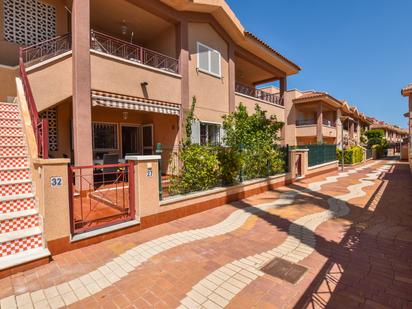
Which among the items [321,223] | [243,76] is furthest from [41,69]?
[243,76]

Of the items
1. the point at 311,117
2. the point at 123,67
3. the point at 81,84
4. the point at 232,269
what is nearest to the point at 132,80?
the point at 123,67

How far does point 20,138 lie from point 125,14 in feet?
26.9

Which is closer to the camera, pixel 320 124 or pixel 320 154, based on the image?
pixel 320 154

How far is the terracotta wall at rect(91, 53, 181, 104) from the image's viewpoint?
9.06 metres

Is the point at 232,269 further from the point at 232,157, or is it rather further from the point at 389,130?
the point at 389,130

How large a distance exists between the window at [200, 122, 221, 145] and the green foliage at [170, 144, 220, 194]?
556cm

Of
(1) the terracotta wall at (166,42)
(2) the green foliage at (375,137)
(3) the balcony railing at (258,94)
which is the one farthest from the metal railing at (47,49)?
(2) the green foliage at (375,137)

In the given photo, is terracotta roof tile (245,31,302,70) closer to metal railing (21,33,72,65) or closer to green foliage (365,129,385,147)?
metal railing (21,33,72,65)

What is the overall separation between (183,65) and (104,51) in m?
3.99

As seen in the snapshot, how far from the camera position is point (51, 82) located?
837cm

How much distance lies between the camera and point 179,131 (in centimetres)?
1227

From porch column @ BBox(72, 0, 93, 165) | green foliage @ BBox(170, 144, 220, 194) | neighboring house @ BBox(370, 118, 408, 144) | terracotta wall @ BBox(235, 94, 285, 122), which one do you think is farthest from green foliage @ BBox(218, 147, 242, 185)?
neighboring house @ BBox(370, 118, 408, 144)

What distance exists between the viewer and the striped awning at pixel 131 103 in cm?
909

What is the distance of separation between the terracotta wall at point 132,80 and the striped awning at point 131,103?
0.61ft
